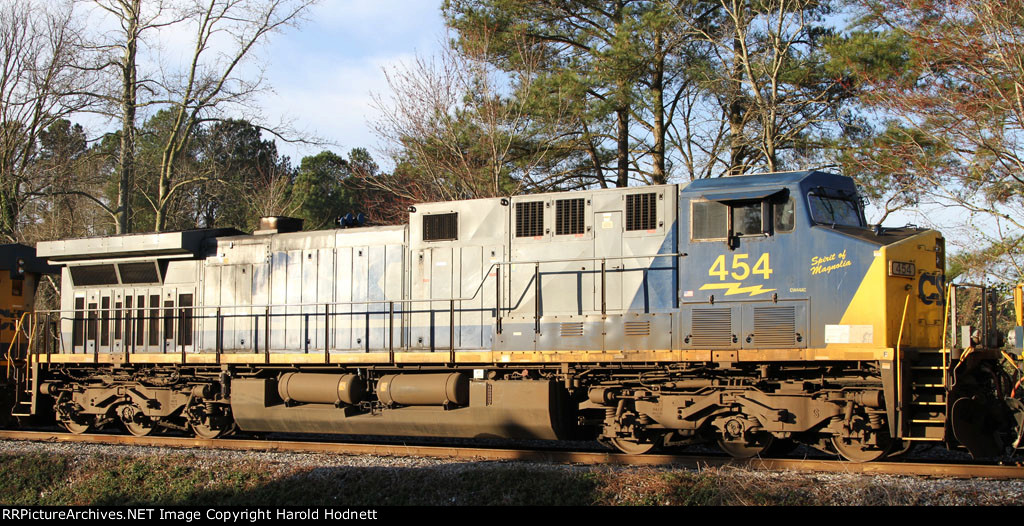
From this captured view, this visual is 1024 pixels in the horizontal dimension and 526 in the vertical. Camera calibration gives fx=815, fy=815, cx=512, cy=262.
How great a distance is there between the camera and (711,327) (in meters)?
9.77

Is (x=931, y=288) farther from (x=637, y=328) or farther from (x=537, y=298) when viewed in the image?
(x=537, y=298)

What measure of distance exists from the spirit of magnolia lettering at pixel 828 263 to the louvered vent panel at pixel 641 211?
6.65 ft

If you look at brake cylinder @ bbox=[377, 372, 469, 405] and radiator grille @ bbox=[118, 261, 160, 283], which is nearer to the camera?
brake cylinder @ bbox=[377, 372, 469, 405]

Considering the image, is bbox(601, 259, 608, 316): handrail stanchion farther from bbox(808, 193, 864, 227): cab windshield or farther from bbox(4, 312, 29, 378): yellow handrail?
bbox(4, 312, 29, 378): yellow handrail

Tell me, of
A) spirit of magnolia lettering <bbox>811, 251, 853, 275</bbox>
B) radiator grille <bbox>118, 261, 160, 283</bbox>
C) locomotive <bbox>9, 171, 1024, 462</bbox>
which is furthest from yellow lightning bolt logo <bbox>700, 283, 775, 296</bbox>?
radiator grille <bbox>118, 261, 160, 283</bbox>

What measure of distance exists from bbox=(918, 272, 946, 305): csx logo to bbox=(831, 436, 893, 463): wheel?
1.68 meters

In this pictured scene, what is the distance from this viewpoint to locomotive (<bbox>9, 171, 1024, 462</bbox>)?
9047mm

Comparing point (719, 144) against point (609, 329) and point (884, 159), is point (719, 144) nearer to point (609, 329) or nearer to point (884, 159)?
point (884, 159)

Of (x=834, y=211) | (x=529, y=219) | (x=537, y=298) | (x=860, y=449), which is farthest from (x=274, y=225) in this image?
(x=860, y=449)

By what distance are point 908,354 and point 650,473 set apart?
3177mm

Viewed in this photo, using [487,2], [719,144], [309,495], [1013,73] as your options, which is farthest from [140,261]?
[1013,73]

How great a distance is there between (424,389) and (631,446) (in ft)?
9.54

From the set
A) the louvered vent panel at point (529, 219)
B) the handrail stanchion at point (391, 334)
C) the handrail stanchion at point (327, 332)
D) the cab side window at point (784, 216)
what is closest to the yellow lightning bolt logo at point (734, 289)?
the cab side window at point (784, 216)

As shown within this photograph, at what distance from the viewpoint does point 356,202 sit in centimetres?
4259
